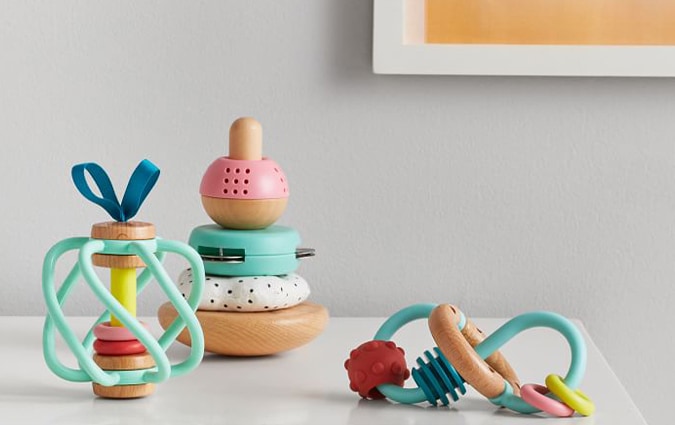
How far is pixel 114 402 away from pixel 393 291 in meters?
0.42

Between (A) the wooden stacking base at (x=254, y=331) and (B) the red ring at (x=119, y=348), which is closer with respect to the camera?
(B) the red ring at (x=119, y=348)

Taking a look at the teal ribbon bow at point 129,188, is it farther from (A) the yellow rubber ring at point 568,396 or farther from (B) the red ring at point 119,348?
(A) the yellow rubber ring at point 568,396

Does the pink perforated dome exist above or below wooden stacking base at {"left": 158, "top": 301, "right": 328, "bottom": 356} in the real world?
above

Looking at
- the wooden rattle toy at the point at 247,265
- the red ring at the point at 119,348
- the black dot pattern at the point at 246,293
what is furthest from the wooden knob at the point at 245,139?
the red ring at the point at 119,348

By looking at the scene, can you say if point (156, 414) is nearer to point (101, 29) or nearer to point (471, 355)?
point (471, 355)

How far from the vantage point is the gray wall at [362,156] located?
1.09 meters

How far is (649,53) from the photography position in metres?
1.06

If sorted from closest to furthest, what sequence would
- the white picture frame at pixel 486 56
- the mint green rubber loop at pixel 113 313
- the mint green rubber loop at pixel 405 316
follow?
1. the mint green rubber loop at pixel 113 313
2. the mint green rubber loop at pixel 405 316
3. the white picture frame at pixel 486 56

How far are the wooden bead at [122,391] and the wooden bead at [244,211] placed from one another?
18 cm

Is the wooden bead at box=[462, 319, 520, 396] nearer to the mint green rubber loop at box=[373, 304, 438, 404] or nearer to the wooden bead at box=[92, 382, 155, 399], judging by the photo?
the mint green rubber loop at box=[373, 304, 438, 404]

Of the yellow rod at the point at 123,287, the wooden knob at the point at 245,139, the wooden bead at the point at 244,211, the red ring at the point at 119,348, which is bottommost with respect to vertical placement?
the red ring at the point at 119,348

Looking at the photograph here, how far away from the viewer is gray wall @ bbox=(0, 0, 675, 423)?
109 cm

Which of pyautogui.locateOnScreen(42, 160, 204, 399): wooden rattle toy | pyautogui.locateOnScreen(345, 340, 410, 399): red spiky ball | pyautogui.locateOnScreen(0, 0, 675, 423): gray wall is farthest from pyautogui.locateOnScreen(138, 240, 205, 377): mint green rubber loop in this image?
pyautogui.locateOnScreen(0, 0, 675, 423): gray wall

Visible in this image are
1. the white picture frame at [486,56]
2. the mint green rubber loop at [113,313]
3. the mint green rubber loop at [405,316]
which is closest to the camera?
the mint green rubber loop at [113,313]
